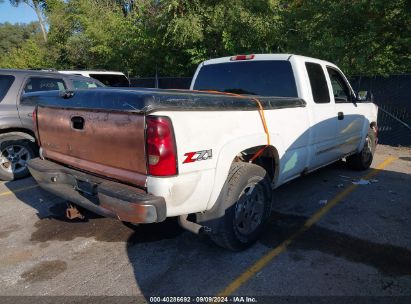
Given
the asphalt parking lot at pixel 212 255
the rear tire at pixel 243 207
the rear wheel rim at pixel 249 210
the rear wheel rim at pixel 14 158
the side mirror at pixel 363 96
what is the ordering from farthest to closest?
the rear wheel rim at pixel 14 158, the side mirror at pixel 363 96, the rear wheel rim at pixel 249 210, the rear tire at pixel 243 207, the asphalt parking lot at pixel 212 255

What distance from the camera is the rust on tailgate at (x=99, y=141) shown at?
2.83 meters

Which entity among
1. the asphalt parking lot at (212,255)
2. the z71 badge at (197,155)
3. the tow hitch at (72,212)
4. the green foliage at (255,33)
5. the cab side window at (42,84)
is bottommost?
the asphalt parking lot at (212,255)

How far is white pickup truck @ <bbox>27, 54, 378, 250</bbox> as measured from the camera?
2.77 metres

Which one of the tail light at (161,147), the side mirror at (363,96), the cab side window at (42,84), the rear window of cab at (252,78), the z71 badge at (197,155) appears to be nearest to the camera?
the tail light at (161,147)

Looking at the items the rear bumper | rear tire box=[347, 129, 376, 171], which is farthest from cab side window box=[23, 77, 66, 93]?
rear tire box=[347, 129, 376, 171]

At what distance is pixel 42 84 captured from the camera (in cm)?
654

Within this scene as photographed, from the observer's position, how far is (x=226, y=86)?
194 inches

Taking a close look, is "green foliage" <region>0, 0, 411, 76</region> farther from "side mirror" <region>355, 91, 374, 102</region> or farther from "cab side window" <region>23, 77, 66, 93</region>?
"cab side window" <region>23, 77, 66, 93</region>

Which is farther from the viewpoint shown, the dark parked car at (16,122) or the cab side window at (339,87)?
the dark parked car at (16,122)

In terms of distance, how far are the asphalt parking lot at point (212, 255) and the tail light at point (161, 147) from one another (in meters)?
1.08

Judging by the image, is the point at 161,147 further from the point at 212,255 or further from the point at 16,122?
the point at 16,122

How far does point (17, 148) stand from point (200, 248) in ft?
13.9

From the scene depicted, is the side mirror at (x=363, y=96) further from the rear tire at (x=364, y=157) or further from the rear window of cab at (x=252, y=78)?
the rear window of cab at (x=252, y=78)

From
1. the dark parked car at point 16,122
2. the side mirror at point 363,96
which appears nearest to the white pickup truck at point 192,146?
the side mirror at point 363,96
